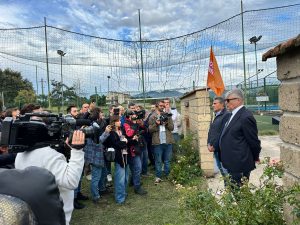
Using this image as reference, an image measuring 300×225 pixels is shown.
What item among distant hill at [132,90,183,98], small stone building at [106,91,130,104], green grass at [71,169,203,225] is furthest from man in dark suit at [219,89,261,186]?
small stone building at [106,91,130,104]

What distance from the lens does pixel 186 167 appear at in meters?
7.16

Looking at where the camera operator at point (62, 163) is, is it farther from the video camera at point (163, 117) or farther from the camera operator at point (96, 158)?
the video camera at point (163, 117)

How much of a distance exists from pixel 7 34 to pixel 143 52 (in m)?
3.87

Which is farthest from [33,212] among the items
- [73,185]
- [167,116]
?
[167,116]

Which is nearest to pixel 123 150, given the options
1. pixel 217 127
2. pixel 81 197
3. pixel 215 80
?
pixel 81 197

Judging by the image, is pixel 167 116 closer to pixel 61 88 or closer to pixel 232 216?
pixel 232 216

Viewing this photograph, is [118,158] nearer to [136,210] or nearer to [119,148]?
[119,148]

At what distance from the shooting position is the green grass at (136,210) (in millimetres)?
4945

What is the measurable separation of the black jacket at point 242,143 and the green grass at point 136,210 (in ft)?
3.14

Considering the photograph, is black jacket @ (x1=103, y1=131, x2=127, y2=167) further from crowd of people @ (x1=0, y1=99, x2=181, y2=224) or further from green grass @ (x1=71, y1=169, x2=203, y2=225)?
green grass @ (x1=71, y1=169, x2=203, y2=225)

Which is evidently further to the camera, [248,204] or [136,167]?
[136,167]

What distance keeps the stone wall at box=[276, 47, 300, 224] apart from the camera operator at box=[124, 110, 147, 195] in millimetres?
3786

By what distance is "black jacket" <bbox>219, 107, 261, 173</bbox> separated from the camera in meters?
3.91

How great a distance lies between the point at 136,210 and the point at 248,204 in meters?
3.38
